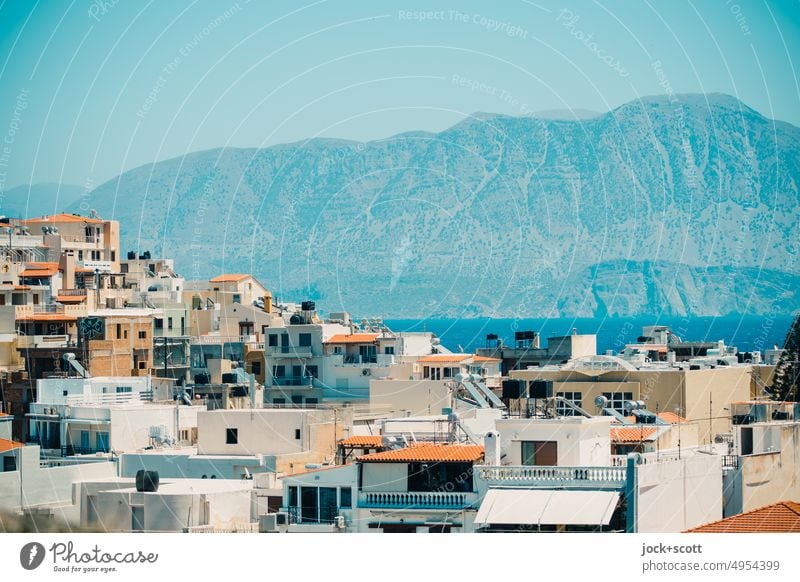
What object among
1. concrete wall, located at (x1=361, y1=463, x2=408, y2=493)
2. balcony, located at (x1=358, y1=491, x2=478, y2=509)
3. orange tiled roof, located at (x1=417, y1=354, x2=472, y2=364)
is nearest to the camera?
balcony, located at (x1=358, y1=491, x2=478, y2=509)

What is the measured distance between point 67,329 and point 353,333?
8.21 m

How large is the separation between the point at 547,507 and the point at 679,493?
1704 mm

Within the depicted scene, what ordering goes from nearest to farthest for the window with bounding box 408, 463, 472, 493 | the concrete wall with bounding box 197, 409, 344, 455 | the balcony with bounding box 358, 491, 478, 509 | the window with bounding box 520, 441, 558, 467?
the balcony with bounding box 358, 491, 478, 509 < the window with bounding box 408, 463, 472, 493 < the window with bounding box 520, 441, 558, 467 < the concrete wall with bounding box 197, 409, 344, 455

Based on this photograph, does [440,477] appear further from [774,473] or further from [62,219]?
[62,219]

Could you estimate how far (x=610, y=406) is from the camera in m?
40.0

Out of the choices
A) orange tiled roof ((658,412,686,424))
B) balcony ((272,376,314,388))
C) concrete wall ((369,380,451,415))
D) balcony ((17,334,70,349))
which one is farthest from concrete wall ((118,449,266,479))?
balcony ((272,376,314,388))

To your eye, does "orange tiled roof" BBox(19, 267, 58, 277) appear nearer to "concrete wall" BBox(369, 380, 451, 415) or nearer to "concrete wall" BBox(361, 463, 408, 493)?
"concrete wall" BBox(369, 380, 451, 415)

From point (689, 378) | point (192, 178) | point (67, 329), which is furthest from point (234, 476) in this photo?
point (192, 178)

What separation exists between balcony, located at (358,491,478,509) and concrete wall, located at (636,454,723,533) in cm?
249

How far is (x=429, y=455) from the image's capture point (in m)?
28.6

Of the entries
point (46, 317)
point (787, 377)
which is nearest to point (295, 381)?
point (46, 317)

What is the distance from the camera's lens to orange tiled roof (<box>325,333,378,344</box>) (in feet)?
177

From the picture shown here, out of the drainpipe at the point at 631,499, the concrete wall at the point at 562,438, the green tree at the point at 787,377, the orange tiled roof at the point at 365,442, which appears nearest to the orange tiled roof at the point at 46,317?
the green tree at the point at 787,377

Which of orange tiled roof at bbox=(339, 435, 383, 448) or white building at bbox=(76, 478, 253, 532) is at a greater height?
orange tiled roof at bbox=(339, 435, 383, 448)
